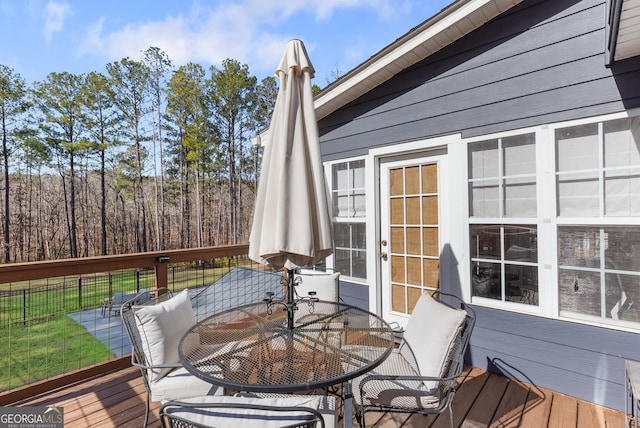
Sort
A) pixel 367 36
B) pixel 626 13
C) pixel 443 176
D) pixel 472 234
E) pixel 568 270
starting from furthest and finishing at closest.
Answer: pixel 367 36
pixel 443 176
pixel 472 234
pixel 568 270
pixel 626 13

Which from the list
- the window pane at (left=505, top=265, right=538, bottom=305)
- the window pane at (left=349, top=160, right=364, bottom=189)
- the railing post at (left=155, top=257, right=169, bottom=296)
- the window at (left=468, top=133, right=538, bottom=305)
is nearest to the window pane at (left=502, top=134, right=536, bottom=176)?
the window at (left=468, top=133, right=538, bottom=305)

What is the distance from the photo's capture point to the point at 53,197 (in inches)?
461

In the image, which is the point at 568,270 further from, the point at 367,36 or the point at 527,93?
the point at 367,36

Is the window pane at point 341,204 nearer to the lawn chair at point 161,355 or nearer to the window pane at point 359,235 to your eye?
the window pane at point 359,235

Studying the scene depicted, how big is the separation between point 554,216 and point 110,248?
569 inches

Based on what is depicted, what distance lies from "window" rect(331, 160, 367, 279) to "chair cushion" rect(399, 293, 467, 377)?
5.87 ft

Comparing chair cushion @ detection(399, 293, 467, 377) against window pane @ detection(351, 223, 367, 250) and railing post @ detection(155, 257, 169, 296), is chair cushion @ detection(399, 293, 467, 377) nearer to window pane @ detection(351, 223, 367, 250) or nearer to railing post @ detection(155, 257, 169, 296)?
window pane @ detection(351, 223, 367, 250)

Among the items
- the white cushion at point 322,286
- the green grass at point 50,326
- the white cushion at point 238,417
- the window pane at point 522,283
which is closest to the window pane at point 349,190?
the white cushion at point 322,286

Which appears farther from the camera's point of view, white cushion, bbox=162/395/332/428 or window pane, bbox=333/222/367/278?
window pane, bbox=333/222/367/278

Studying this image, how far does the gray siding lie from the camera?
2.38 meters

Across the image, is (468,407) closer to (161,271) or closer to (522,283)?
(522,283)

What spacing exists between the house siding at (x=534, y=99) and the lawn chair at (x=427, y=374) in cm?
113

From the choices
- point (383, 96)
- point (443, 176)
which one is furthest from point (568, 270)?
point (383, 96)

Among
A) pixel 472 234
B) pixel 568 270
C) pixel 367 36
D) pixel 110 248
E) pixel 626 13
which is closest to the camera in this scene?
pixel 626 13
